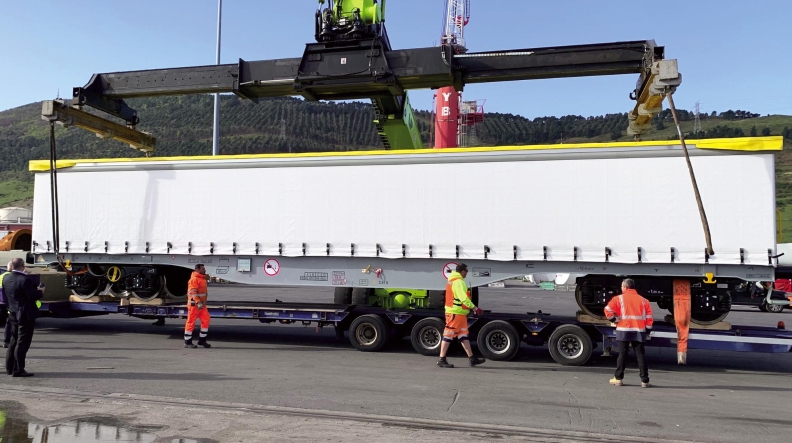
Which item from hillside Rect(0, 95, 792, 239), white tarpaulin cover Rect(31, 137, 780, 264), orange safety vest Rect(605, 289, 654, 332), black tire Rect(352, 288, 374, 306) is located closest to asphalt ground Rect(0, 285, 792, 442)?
orange safety vest Rect(605, 289, 654, 332)

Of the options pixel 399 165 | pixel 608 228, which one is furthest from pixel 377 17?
pixel 608 228

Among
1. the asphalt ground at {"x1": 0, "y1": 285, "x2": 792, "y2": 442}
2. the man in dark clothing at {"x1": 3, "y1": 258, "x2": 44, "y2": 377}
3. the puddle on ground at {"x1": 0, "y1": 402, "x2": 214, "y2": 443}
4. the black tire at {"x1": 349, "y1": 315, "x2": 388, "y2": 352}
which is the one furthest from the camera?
the black tire at {"x1": 349, "y1": 315, "x2": 388, "y2": 352}

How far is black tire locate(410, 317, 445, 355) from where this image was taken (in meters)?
10.5

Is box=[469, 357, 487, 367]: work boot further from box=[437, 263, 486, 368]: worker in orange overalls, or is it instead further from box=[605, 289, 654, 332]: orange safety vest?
box=[605, 289, 654, 332]: orange safety vest

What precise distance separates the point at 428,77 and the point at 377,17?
4.66 feet

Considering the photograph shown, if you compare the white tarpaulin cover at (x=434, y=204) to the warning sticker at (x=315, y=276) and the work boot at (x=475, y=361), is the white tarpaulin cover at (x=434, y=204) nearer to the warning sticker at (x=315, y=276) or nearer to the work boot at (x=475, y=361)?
the warning sticker at (x=315, y=276)

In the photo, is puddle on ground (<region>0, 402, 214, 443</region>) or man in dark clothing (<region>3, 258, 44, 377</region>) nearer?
puddle on ground (<region>0, 402, 214, 443</region>)

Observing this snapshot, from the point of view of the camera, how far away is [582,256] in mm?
9703

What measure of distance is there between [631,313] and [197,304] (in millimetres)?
7594

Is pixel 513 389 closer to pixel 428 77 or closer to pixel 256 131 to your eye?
pixel 428 77

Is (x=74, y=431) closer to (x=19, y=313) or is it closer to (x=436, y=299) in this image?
(x=19, y=313)

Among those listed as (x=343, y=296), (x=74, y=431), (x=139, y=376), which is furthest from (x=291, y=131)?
(x=74, y=431)

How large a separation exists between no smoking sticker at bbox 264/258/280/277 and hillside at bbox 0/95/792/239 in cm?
7950

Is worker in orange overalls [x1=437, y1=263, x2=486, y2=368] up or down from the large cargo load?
down
